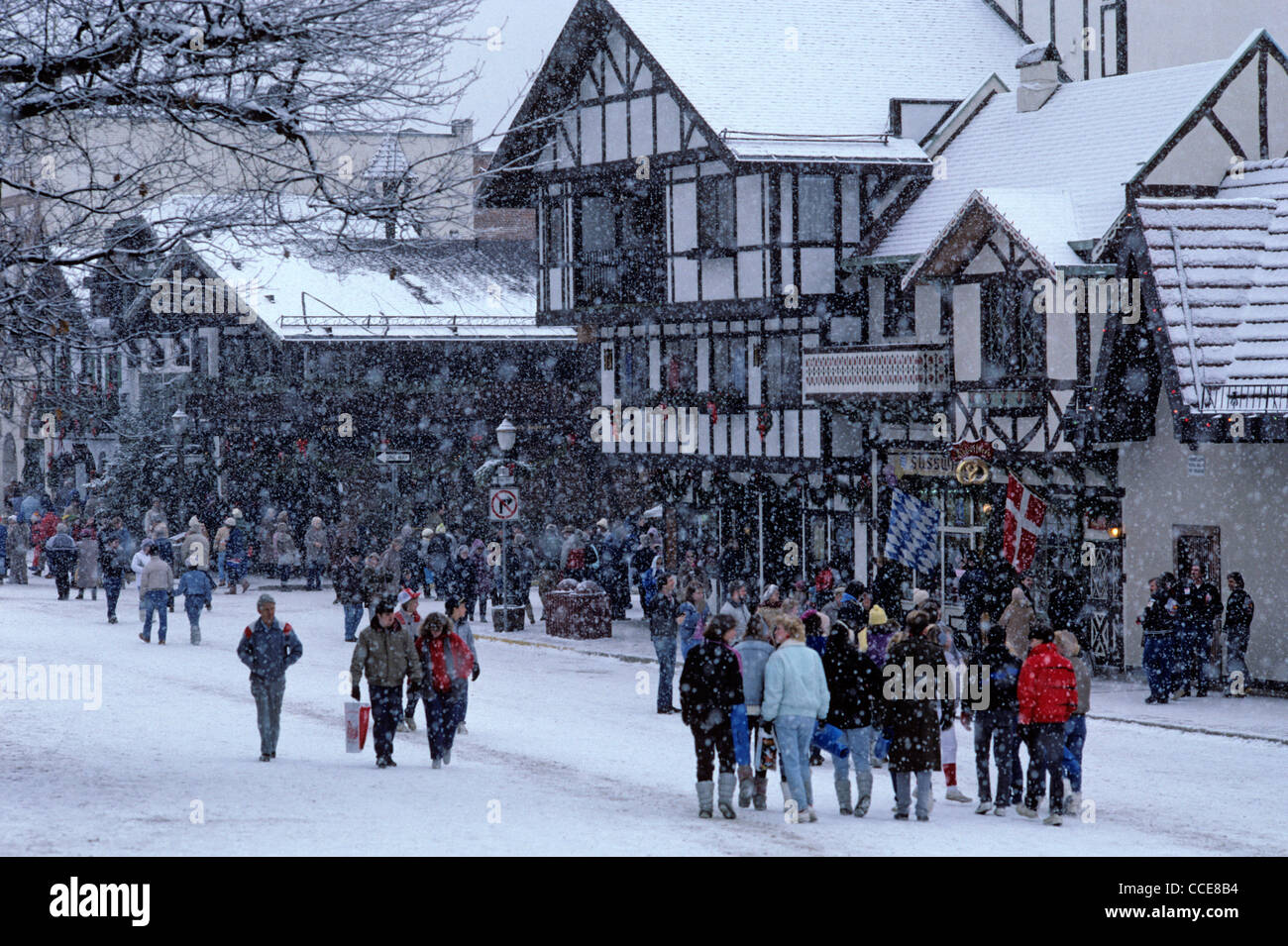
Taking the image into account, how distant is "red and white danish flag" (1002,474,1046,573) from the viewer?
25.3 m

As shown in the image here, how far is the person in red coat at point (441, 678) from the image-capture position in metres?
16.6

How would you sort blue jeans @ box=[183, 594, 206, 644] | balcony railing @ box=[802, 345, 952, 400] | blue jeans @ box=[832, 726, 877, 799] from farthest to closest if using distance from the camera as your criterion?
1. balcony railing @ box=[802, 345, 952, 400]
2. blue jeans @ box=[183, 594, 206, 644]
3. blue jeans @ box=[832, 726, 877, 799]

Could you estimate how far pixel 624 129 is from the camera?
111 feet

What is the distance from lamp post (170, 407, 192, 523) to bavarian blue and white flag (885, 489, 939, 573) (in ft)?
66.4

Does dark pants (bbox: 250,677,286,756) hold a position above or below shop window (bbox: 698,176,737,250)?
below

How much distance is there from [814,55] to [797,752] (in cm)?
2302

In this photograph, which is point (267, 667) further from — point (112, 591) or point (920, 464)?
point (112, 591)

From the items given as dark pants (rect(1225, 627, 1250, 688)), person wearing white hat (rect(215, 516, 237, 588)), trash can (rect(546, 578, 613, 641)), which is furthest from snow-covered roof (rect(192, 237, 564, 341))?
dark pants (rect(1225, 627, 1250, 688))

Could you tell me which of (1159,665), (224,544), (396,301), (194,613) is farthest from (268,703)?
(396,301)

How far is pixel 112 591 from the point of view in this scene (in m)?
31.7

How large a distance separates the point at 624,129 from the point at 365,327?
14.9 m

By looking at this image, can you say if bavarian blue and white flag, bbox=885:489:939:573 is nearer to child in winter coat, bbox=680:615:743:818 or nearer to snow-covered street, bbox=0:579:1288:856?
snow-covered street, bbox=0:579:1288:856

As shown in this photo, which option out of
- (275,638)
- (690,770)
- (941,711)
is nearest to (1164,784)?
(941,711)

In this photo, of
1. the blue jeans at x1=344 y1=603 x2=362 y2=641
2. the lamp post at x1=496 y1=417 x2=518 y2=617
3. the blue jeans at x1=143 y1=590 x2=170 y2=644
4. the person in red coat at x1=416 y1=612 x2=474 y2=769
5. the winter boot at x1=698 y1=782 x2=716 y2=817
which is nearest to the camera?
the winter boot at x1=698 y1=782 x2=716 y2=817
